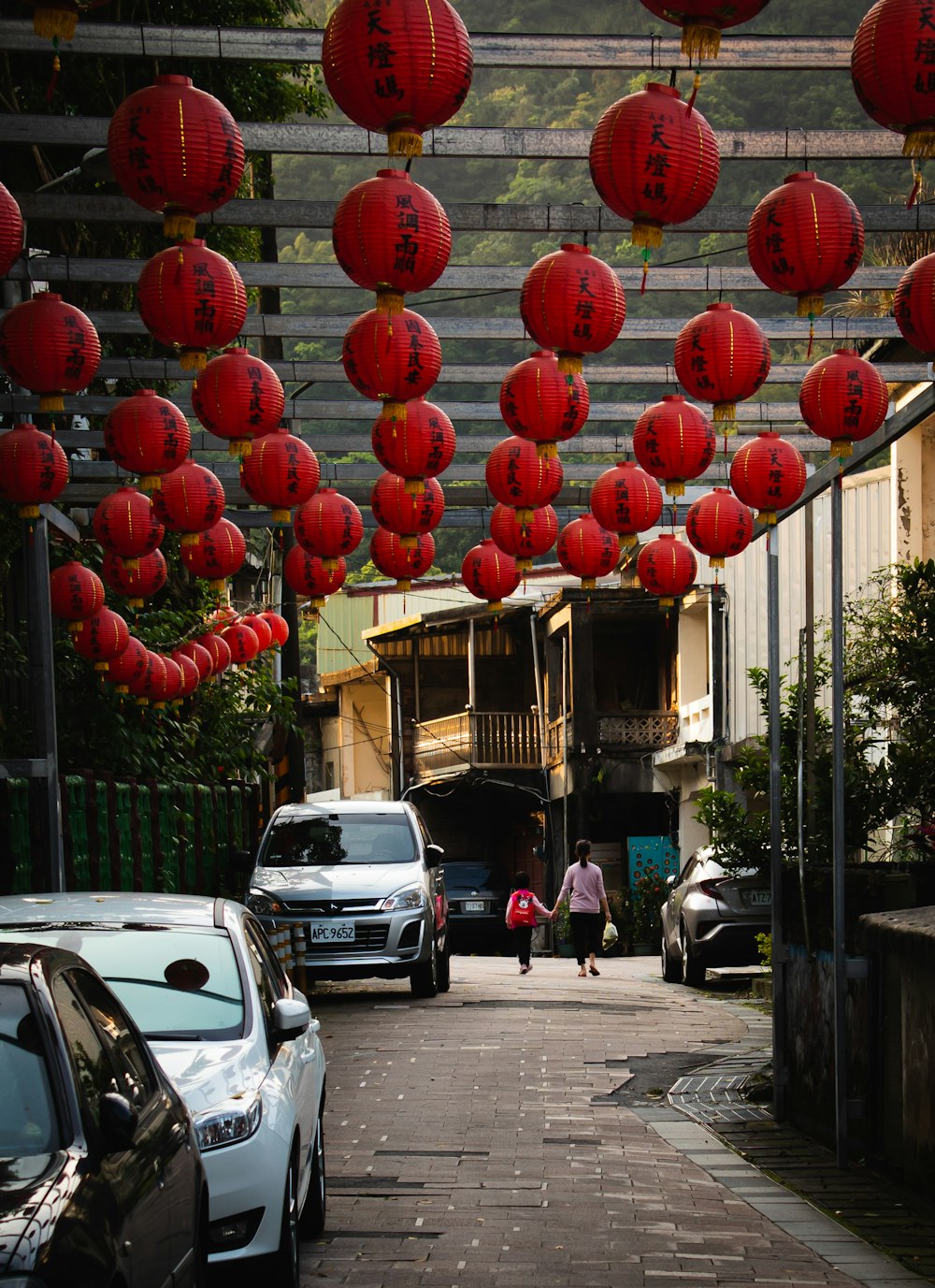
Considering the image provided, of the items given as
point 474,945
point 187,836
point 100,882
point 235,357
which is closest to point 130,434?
point 235,357

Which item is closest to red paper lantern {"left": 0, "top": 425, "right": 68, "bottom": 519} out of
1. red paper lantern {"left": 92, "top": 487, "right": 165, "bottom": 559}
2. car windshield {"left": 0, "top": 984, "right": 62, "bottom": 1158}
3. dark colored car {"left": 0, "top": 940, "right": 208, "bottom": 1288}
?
red paper lantern {"left": 92, "top": 487, "right": 165, "bottom": 559}

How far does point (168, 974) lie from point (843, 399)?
6.01 m

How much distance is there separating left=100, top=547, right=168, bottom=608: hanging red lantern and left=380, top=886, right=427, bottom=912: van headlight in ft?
13.1

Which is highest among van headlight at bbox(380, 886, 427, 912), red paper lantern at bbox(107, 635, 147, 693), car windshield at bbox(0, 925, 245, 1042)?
red paper lantern at bbox(107, 635, 147, 693)

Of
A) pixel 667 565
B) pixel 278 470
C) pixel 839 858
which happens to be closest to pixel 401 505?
pixel 278 470

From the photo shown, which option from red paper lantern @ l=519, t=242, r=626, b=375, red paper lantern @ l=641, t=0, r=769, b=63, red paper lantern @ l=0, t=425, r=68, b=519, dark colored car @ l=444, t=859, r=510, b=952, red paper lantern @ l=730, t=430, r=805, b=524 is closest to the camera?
red paper lantern @ l=641, t=0, r=769, b=63

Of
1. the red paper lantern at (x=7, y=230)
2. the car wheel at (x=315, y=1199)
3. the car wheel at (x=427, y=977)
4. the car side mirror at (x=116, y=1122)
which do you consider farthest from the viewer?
the car wheel at (x=427, y=977)

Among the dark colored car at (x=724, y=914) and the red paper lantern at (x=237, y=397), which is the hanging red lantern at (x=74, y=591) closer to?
the red paper lantern at (x=237, y=397)

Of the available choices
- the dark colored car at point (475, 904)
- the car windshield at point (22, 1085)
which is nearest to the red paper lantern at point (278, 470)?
the car windshield at point (22, 1085)

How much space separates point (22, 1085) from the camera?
4340mm

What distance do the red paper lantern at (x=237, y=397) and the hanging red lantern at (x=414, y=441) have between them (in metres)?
0.84

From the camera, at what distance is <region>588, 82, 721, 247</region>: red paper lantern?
8.43 m

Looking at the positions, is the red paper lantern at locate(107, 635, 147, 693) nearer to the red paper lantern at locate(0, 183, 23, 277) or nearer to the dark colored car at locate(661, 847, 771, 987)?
the dark colored car at locate(661, 847, 771, 987)

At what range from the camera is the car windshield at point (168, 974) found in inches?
263
